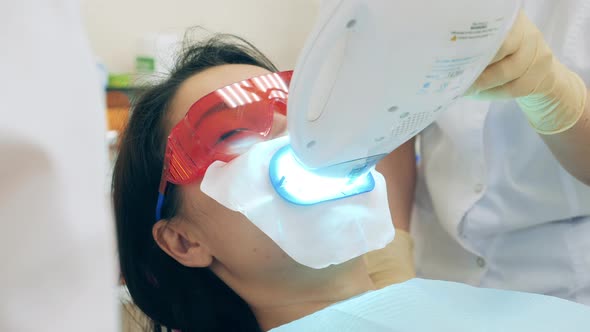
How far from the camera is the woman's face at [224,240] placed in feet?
2.64

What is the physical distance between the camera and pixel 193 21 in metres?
1.93

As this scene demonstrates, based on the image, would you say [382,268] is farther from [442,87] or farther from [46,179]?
[46,179]

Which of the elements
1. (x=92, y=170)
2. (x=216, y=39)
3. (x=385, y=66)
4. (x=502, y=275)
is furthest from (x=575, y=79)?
(x=92, y=170)

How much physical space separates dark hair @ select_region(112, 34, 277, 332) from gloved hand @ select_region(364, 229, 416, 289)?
10.2 inches

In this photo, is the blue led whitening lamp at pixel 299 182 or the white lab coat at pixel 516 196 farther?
the white lab coat at pixel 516 196

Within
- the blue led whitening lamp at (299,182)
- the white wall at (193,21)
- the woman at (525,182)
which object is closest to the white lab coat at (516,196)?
the woman at (525,182)

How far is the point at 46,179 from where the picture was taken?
0.36 meters

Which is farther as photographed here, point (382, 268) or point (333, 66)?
point (382, 268)

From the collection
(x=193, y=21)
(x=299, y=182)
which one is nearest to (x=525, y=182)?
(x=299, y=182)

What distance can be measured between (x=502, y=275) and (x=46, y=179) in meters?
0.95

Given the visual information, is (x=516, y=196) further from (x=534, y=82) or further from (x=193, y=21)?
(x=193, y=21)

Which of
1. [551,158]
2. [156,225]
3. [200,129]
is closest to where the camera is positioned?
[200,129]

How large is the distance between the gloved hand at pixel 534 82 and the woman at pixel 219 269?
0.30 m

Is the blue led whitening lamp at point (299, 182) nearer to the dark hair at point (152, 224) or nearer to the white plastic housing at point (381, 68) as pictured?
the white plastic housing at point (381, 68)
